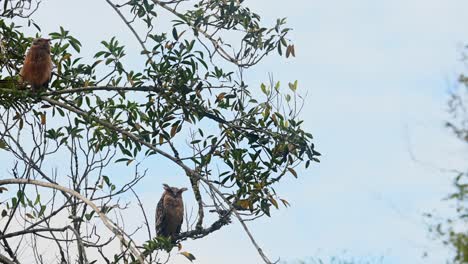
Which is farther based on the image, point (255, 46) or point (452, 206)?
point (255, 46)

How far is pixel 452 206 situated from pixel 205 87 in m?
1.93

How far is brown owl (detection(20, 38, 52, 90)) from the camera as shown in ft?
22.3

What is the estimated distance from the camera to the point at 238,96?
671cm

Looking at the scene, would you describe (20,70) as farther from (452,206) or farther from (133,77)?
(452,206)

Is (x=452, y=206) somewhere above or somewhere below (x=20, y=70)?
below

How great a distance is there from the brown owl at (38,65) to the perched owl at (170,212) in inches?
109

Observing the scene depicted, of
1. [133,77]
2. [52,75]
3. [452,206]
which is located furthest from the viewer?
[52,75]

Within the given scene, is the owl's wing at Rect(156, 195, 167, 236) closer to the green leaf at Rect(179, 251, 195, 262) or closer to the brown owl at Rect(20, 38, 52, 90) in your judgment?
the brown owl at Rect(20, 38, 52, 90)

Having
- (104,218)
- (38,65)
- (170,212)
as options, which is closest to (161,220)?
(170,212)

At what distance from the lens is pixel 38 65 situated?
6855mm

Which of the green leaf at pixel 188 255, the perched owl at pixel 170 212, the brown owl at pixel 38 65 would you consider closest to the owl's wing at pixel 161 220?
the perched owl at pixel 170 212

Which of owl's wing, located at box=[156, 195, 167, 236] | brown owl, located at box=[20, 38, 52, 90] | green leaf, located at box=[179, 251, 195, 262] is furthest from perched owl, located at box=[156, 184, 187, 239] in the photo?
green leaf, located at box=[179, 251, 195, 262]

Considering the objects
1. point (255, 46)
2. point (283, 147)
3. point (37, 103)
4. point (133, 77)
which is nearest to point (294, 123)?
point (283, 147)

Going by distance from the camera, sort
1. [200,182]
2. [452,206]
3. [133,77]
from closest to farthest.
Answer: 1. [452,206]
2. [200,182]
3. [133,77]
